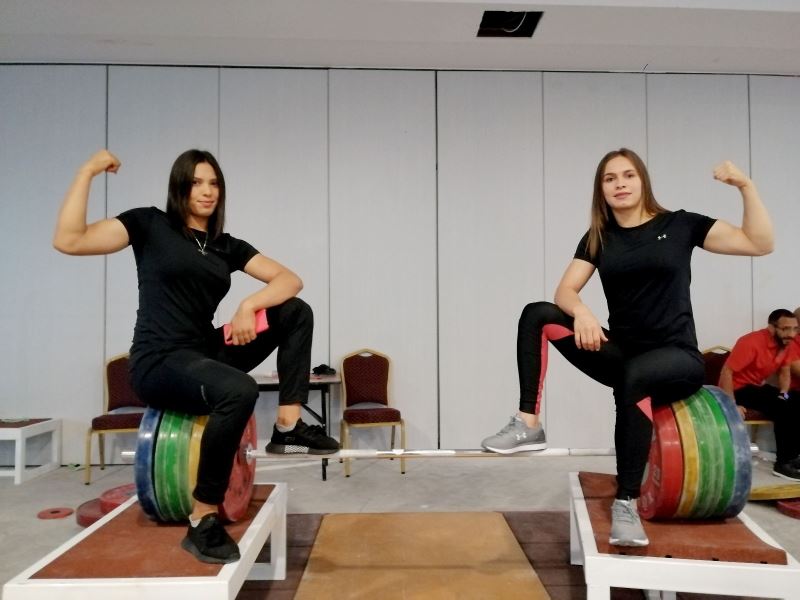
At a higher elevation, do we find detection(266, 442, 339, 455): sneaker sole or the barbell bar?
detection(266, 442, 339, 455): sneaker sole

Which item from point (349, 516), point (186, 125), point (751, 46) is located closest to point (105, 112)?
point (186, 125)

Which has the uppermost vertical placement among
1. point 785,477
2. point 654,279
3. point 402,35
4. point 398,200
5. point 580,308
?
point 402,35

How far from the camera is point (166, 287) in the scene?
6.51ft

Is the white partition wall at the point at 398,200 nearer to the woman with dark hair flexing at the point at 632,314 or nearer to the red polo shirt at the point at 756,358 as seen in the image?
the red polo shirt at the point at 756,358

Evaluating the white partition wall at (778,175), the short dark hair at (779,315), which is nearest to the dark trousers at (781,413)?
the short dark hair at (779,315)

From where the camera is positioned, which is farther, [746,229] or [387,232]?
[387,232]

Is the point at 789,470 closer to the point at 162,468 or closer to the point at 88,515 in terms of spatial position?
the point at 162,468

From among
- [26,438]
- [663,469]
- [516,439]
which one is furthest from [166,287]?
[26,438]

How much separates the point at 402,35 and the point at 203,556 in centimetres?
364

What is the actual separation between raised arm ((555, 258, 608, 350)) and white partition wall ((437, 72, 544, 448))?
255cm

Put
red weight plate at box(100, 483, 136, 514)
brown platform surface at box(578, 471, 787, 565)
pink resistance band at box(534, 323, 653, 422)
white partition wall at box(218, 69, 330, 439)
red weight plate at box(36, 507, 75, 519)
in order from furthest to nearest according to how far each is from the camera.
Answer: white partition wall at box(218, 69, 330, 439) → red weight plate at box(36, 507, 75, 519) → red weight plate at box(100, 483, 136, 514) → pink resistance band at box(534, 323, 653, 422) → brown platform surface at box(578, 471, 787, 565)

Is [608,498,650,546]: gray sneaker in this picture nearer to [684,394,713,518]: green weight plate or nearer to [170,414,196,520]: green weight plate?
[684,394,713,518]: green weight plate

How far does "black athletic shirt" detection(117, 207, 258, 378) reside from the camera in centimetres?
197

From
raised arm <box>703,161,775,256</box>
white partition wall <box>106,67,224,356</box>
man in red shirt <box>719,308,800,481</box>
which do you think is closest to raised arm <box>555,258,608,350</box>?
raised arm <box>703,161,775,256</box>
